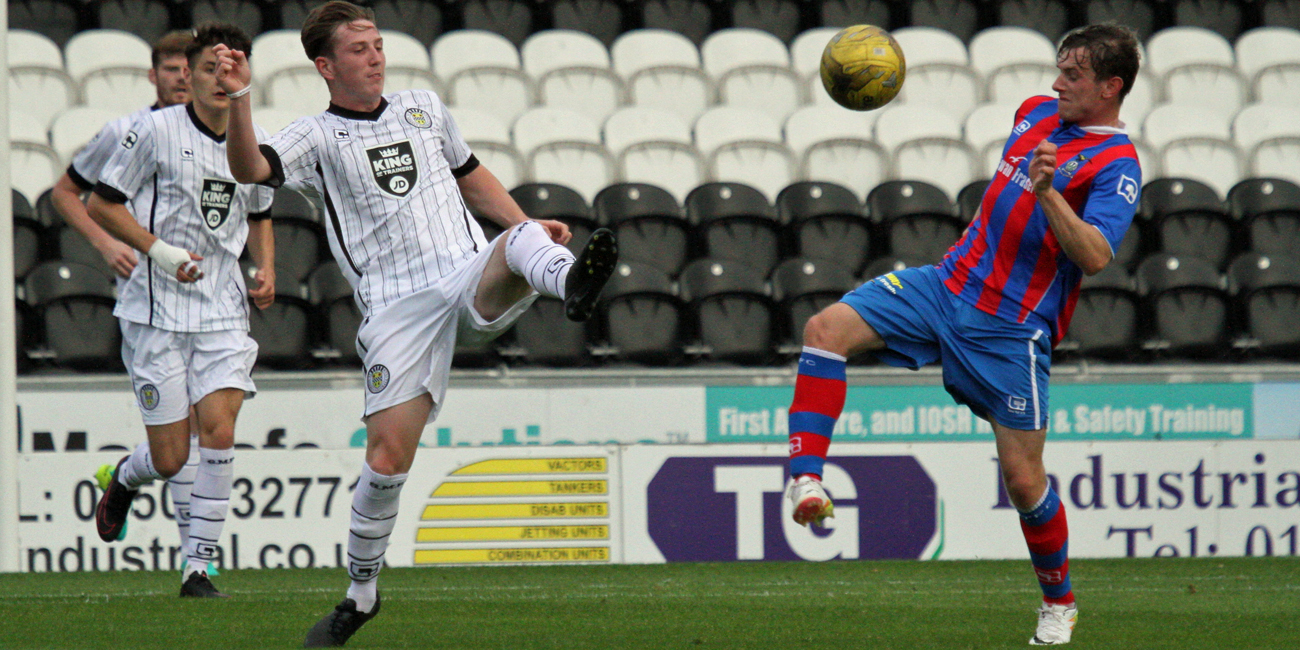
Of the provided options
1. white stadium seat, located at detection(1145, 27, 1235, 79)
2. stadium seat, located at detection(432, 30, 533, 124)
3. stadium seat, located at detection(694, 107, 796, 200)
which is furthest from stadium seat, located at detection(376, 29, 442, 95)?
white stadium seat, located at detection(1145, 27, 1235, 79)

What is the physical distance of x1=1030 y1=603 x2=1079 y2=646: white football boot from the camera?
4422 millimetres

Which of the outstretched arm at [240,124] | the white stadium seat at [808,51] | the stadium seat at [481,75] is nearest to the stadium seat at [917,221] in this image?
the white stadium seat at [808,51]

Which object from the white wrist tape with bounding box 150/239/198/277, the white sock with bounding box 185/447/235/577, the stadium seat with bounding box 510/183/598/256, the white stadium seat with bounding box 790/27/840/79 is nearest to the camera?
the white wrist tape with bounding box 150/239/198/277

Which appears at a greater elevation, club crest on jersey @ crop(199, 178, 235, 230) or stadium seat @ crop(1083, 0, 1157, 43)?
stadium seat @ crop(1083, 0, 1157, 43)

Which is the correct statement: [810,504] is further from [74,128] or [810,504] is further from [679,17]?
[679,17]

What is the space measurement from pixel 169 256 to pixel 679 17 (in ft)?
29.2

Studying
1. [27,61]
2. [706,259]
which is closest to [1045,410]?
[706,259]

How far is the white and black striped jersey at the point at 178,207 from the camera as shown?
596cm

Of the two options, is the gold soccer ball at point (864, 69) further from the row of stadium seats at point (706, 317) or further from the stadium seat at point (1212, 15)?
the stadium seat at point (1212, 15)

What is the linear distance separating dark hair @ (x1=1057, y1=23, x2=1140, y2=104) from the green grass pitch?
176 cm

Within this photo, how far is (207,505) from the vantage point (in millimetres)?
5918

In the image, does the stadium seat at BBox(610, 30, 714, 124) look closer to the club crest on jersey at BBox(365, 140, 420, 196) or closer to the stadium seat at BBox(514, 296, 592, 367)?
the stadium seat at BBox(514, 296, 592, 367)

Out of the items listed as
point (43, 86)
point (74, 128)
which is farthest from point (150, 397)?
point (43, 86)

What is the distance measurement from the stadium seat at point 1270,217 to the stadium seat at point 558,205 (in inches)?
199
